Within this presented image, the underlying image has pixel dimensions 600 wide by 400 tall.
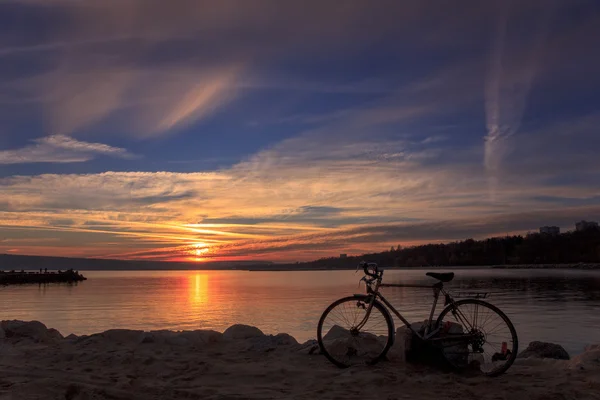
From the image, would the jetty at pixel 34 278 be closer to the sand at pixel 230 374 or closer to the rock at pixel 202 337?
the sand at pixel 230 374

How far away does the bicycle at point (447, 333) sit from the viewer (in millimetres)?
7629

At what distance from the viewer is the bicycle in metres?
7.63

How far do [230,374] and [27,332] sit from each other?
619 cm

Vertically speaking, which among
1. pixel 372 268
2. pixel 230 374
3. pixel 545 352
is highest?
pixel 372 268

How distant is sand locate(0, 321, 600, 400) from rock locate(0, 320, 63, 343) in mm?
474

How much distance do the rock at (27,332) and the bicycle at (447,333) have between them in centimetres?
662

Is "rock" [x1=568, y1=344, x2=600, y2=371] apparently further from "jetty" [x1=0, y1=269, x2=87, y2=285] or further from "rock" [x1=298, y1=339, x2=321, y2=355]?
"jetty" [x1=0, y1=269, x2=87, y2=285]

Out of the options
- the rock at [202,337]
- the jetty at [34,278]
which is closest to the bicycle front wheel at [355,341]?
the rock at [202,337]

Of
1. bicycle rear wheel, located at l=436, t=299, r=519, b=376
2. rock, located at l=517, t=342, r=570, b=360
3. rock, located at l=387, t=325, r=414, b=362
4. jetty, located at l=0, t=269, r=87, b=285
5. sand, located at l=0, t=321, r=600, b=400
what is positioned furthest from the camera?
jetty, located at l=0, t=269, r=87, b=285

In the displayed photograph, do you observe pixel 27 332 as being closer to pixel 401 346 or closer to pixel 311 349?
pixel 311 349

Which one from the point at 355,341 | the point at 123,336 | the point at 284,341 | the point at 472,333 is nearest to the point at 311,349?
the point at 355,341

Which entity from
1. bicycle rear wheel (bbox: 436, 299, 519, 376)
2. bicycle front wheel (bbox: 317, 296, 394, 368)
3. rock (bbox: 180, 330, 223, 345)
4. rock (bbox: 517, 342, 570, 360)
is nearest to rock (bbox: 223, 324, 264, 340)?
rock (bbox: 180, 330, 223, 345)

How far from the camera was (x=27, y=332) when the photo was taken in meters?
11.0

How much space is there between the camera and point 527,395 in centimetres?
631
